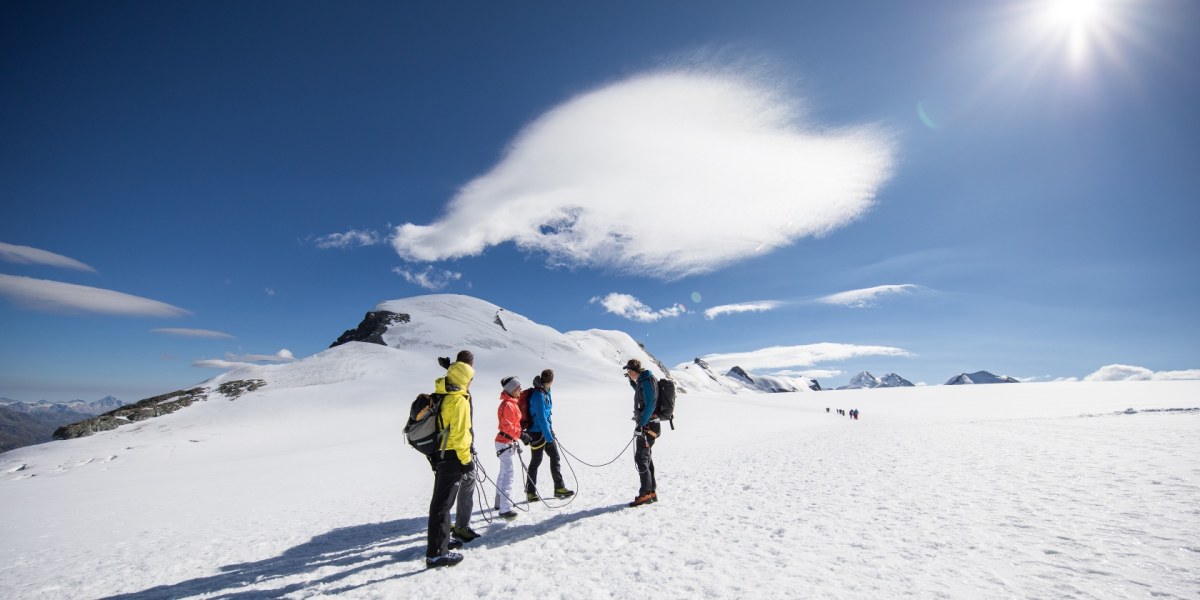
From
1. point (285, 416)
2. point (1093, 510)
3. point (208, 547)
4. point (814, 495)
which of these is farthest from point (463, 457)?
point (285, 416)

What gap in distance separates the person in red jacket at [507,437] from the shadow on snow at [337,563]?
51 cm

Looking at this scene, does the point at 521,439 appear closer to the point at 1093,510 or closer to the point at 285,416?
the point at 1093,510

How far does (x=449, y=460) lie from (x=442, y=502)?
55 cm

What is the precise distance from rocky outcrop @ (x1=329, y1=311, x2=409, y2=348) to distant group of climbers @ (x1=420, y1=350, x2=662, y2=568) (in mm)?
81991

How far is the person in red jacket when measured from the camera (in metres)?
8.78

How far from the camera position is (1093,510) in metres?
6.75

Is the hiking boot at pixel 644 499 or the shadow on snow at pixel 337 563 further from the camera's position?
the hiking boot at pixel 644 499

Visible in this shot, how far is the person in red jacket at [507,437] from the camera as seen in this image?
8781 mm

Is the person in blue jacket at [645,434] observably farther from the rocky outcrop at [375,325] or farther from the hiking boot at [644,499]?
the rocky outcrop at [375,325]

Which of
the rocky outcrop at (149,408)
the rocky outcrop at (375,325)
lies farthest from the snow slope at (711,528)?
the rocky outcrop at (375,325)

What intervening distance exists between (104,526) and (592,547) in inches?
508

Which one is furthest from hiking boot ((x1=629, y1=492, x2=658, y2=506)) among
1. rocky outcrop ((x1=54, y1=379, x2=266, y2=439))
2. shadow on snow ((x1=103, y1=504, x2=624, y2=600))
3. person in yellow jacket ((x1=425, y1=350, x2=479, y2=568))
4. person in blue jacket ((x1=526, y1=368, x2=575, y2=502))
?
rocky outcrop ((x1=54, y1=379, x2=266, y2=439))

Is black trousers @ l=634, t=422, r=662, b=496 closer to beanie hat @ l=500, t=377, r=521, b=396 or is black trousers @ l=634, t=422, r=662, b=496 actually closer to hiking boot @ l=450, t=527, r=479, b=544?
beanie hat @ l=500, t=377, r=521, b=396

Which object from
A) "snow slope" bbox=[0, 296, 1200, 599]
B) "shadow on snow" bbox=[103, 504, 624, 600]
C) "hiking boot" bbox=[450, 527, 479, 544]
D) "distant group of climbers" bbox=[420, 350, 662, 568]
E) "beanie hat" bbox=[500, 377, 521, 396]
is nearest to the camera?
"snow slope" bbox=[0, 296, 1200, 599]
